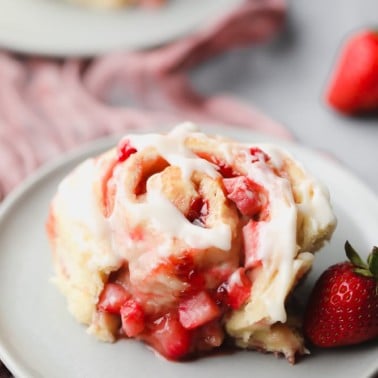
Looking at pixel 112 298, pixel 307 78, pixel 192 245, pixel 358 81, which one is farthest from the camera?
pixel 307 78

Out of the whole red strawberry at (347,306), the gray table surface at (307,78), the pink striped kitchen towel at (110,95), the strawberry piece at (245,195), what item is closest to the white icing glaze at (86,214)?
the strawberry piece at (245,195)

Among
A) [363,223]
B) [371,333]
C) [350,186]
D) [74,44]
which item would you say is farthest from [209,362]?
[74,44]

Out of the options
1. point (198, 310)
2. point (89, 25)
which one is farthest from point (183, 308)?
point (89, 25)

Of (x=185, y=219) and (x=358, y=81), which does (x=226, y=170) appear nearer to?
(x=185, y=219)

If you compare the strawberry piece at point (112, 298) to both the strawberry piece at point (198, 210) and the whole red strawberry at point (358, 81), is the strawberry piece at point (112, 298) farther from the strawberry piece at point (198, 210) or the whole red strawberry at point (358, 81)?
the whole red strawberry at point (358, 81)

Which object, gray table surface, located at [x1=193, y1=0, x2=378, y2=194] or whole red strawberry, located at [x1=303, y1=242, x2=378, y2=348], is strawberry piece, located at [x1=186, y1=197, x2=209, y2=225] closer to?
whole red strawberry, located at [x1=303, y1=242, x2=378, y2=348]

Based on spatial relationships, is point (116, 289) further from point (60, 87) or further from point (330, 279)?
point (60, 87)
